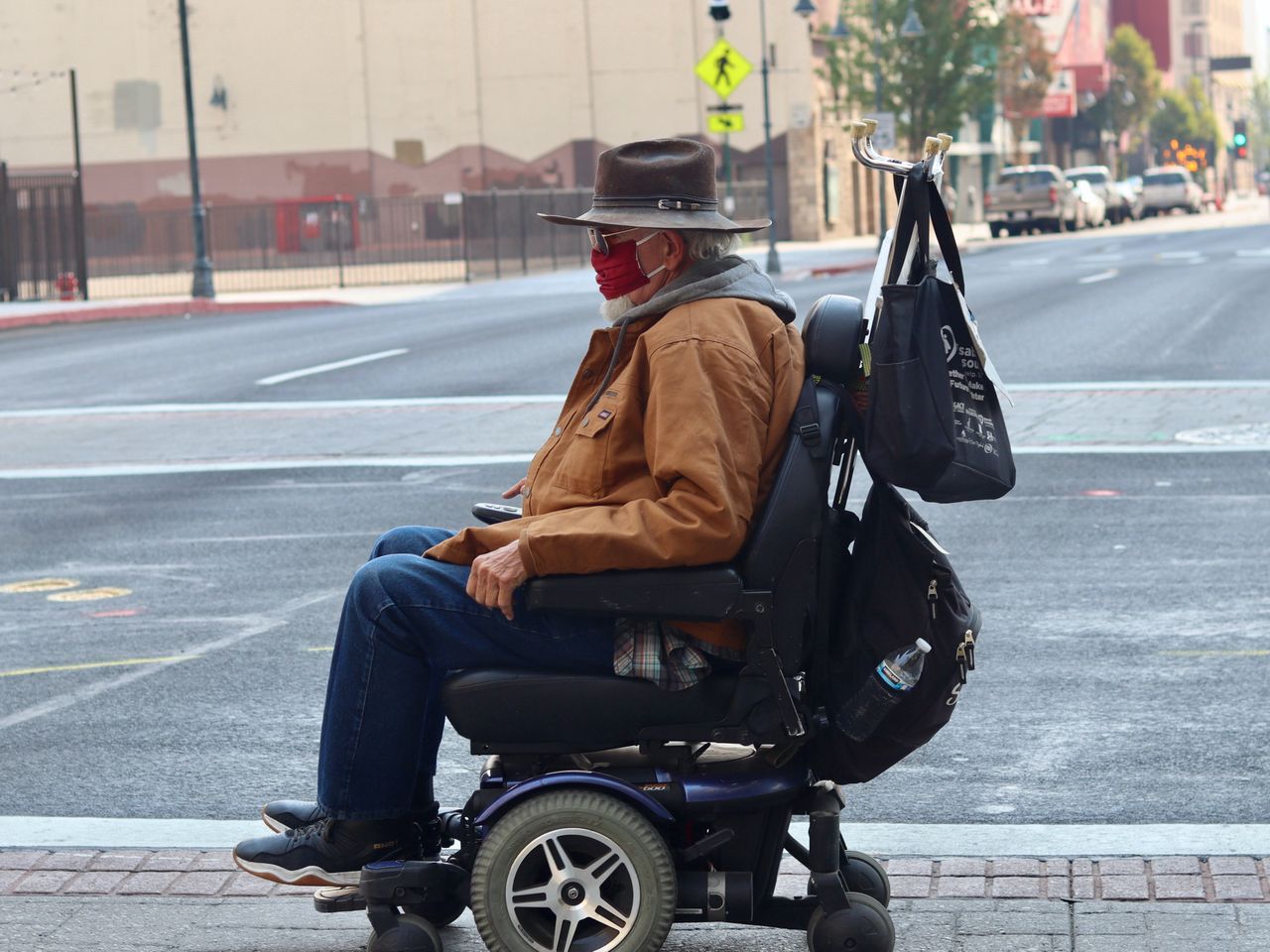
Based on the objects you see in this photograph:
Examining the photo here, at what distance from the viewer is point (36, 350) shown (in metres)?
24.0

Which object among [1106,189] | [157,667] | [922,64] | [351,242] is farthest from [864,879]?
[1106,189]

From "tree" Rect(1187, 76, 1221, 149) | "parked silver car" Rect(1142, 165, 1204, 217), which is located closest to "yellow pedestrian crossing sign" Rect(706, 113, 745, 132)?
"parked silver car" Rect(1142, 165, 1204, 217)

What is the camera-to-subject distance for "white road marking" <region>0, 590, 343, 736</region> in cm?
645

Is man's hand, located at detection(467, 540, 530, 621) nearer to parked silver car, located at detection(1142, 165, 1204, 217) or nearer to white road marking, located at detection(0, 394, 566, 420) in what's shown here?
white road marking, located at detection(0, 394, 566, 420)

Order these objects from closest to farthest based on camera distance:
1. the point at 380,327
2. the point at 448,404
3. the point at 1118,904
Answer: the point at 1118,904
the point at 448,404
the point at 380,327

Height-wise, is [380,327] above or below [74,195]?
below

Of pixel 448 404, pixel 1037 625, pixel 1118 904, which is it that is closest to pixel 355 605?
pixel 1118 904

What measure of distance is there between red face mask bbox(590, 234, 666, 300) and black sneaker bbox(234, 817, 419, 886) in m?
1.19

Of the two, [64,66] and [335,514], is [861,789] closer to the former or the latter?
[335,514]

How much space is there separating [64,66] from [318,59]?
290 inches

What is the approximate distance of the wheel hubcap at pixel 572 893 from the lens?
385cm

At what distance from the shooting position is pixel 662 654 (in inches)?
154

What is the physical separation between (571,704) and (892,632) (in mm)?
645

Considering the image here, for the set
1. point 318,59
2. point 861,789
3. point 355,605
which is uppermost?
point 318,59
